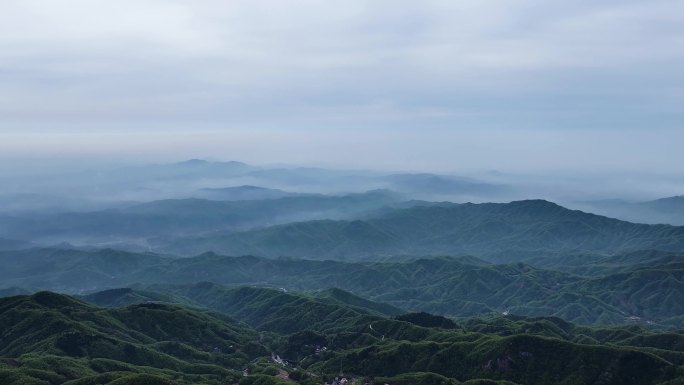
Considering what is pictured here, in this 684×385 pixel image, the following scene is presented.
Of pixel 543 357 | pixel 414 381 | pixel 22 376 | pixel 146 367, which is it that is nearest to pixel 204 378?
pixel 146 367

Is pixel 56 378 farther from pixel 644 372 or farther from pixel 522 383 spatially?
pixel 644 372

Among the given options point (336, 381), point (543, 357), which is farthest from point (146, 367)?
point (543, 357)

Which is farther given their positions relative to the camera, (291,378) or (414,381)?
(291,378)

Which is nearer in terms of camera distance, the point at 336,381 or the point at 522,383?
the point at 522,383

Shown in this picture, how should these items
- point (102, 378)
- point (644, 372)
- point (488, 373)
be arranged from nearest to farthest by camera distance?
point (102, 378) < point (644, 372) < point (488, 373)

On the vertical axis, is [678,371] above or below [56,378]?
above

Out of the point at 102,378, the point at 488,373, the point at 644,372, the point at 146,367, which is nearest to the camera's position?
the point at 102,378

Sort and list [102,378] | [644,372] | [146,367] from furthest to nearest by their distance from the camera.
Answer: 1. [146,367]
2. [644,372]
3. [102,378]

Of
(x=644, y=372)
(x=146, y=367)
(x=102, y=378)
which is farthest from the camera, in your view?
(x=146, y=367)

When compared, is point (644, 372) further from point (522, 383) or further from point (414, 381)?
point (414, 381)

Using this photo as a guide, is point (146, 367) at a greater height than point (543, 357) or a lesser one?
lesser
